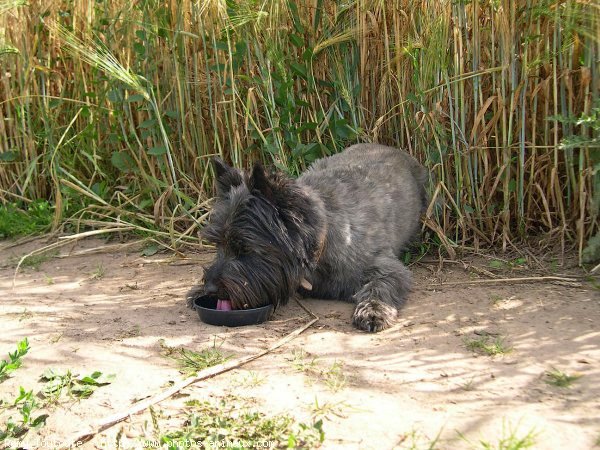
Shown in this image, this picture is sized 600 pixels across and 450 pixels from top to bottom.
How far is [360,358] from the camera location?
10.9ft

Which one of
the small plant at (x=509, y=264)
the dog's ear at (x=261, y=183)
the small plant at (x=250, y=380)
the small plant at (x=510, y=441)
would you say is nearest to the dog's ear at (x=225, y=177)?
the dog's ear at (x=261, y=183)

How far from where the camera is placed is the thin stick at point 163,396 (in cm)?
256

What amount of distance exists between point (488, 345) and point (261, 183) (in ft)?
5.14

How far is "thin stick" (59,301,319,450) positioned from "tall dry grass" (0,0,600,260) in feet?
7.26

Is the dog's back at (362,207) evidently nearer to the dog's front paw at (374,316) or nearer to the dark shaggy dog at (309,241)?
the dark shaggy dog at (309,241)

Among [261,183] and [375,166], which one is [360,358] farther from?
[375,166]

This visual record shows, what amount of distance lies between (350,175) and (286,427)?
2.64 m

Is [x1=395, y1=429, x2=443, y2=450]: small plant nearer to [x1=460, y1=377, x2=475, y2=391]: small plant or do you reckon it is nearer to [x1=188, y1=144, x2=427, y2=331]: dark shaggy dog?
[x1=460, y1=377, x2=475, y2=391]: small plant

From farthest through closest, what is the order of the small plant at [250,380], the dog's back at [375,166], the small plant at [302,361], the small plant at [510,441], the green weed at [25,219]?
the green weed at [25,219] < the dog's back at [375,166] < the small plant at [302,361] < the small plant at [250,380] < the small plant at [510,441]

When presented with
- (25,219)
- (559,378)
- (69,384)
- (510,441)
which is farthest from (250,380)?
(25,219)

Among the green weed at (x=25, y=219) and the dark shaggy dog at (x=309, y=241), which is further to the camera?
the green weed at (x=25, y=219)

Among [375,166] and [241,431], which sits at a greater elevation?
[375,166]

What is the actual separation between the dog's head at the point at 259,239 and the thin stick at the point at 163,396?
0.41 meters

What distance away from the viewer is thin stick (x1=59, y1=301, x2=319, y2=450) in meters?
2.56
